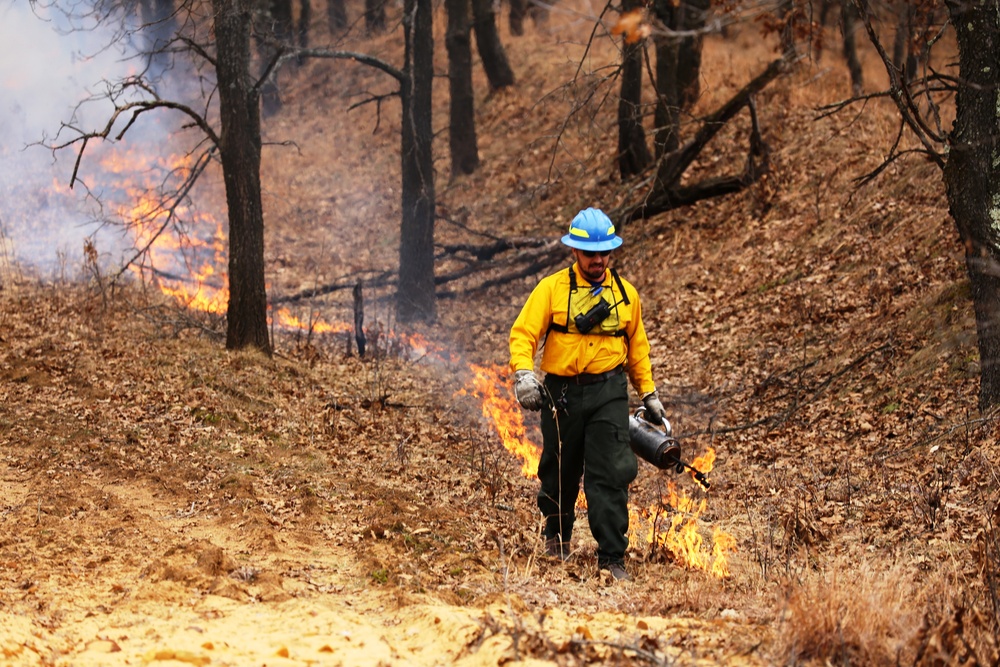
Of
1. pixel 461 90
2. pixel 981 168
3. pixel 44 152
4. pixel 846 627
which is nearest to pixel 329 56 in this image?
pixel 981 168

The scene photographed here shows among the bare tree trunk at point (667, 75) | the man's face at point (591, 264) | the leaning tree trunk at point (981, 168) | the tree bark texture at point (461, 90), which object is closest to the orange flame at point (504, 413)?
the man's face at point (591, 264)

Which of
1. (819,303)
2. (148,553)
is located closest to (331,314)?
(819,303)

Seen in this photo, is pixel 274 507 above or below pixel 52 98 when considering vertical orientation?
below

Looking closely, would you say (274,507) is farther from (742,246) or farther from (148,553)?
(742,246)

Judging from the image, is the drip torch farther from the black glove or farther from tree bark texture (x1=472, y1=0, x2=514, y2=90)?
tree bark texture (x1=472, y1=0, x2=514, y2=90)

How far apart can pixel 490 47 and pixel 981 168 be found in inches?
767

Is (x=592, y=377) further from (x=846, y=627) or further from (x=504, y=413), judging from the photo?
(x=504, y=413)

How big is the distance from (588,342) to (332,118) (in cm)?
2546

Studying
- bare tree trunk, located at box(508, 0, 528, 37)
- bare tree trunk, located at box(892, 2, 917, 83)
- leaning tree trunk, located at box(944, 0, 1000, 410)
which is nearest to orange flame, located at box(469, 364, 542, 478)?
leaning tree trunk, located at box(944, 0, 1000, 410)

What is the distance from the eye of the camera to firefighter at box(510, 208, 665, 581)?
6.39 metres

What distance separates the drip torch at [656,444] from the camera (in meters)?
6.69

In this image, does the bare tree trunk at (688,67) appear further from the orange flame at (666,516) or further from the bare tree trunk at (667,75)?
the orange flame at (666,516)

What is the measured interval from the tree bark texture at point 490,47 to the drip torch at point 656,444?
19.0 m

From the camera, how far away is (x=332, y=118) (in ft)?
99.5
